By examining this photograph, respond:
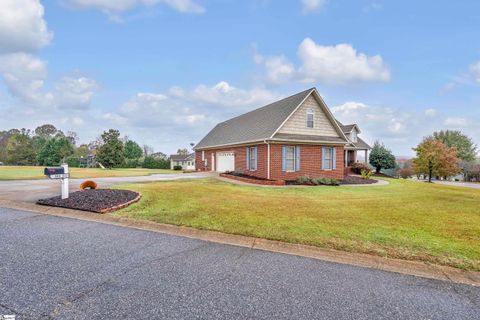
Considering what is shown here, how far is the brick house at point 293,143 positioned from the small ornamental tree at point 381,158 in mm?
16379

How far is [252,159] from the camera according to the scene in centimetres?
1870

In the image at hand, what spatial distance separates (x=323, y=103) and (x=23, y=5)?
1764 centimetres

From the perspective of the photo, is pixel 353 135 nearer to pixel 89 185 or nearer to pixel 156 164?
pixel 89 185

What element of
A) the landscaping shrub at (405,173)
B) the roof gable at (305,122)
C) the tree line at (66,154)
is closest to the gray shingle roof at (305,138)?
the roof gable at (305,122)

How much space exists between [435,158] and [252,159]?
28010mm

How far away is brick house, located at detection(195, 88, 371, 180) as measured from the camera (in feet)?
55.4

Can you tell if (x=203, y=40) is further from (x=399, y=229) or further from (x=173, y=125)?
(x=173, y=125)

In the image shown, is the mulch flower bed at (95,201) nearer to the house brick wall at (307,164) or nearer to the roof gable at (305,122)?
the house brick wall at (307,164)

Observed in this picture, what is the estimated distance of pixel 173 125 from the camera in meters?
40.1

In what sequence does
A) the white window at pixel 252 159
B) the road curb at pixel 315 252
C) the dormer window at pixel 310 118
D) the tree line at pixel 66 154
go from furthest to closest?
the tree line at pixel 66 154
the dormer window at pixel 310 118
the white window at pixel 252 159
the road curb at pixel 315 252

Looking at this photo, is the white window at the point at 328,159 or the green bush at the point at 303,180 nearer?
the green bush at the point at 303,180

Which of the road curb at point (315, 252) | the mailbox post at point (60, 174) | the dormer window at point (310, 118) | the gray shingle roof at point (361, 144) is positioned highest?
the dormer window at point (310, 118)

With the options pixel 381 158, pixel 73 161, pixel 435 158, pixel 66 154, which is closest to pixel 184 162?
pixel 73 161

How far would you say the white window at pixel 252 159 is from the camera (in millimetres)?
18281
